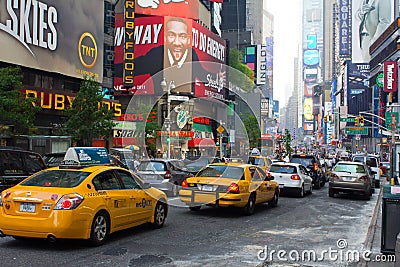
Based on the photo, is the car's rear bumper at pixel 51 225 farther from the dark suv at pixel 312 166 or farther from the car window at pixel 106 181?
the dark suv at pixel 312 166

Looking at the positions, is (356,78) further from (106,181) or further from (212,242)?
(106,181)

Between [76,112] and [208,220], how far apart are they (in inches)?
825

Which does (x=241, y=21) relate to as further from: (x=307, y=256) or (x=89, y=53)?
(x=307, y=256)

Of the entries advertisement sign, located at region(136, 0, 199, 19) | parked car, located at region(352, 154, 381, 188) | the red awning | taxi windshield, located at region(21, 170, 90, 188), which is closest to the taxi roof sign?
taxi windshield, located at region(21, 170, 90, 188)

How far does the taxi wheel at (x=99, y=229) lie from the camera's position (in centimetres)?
864

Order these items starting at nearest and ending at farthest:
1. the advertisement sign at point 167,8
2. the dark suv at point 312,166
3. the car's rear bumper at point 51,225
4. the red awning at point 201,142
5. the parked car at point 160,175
Answer: the car's rear bumper at point 51,225, the parked car at point 160,175, the dark suv at point 312,166, the advertisement sign at point 167,8, the red awning at point 201,142

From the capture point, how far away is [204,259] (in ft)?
26.6

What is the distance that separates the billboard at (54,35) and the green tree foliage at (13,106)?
22.9 feet

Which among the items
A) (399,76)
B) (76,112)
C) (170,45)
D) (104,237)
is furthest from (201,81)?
(104,237)

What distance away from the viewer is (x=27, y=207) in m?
8.35

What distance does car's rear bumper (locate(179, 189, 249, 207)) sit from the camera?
500 inches

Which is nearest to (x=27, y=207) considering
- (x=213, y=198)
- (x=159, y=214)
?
(x=159, y=214)

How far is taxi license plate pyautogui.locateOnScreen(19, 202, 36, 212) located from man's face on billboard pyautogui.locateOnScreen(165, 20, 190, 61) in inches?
2254

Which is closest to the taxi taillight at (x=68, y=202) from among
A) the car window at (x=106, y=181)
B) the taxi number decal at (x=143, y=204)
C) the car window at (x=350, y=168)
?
the car window at (x=106, y=181)
